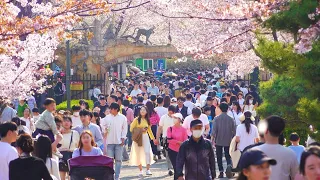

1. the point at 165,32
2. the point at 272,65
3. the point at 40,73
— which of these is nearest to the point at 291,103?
the point at 272,65

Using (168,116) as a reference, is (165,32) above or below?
above

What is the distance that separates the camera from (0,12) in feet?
40.2

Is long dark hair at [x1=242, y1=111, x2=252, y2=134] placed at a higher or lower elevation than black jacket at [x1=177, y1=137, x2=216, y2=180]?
higher

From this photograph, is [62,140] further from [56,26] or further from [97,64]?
[97,64]

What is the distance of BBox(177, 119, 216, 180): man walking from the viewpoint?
442 inches

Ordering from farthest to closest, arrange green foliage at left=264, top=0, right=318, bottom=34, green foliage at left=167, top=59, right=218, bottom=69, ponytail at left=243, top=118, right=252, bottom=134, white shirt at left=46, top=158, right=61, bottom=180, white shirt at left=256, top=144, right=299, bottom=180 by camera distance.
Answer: green foliage at left=167, top=59, right=218, bottom=69
ponytail at left=243, top=118, right=252, bottom=134
white shirt at left=46, top=158, right=61, bottom=180
green foliage at left=264, top=0, right=318, bottom=34
white shirt at left=256, top=144, right=299, bottom=180

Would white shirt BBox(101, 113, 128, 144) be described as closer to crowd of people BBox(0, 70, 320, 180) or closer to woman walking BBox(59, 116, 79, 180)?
crowd of people BBox(0, 70, 320, 180)

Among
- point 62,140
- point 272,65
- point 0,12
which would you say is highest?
point 0,12

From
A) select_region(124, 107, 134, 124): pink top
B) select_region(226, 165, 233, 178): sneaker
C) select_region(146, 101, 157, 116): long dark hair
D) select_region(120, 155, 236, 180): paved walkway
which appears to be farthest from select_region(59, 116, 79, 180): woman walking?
select_region(124, 107, 134, 124): pink top

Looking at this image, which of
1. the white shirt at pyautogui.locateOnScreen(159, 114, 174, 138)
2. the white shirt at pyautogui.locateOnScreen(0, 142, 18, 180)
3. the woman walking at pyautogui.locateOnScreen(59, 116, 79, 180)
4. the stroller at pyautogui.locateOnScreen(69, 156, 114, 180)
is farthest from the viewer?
the white shirt at pyautogui.locateOnScreen(159, 114, 174, 138)

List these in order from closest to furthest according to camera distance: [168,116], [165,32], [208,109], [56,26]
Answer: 1. [56,26]
2. [168,116]
3. [208,109]
4. [165,32]

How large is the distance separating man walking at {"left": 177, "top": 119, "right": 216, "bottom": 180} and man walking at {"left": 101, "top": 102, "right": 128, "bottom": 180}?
15.1 ft

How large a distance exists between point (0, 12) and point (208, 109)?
29.9 ft

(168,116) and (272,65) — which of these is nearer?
(272,65)
